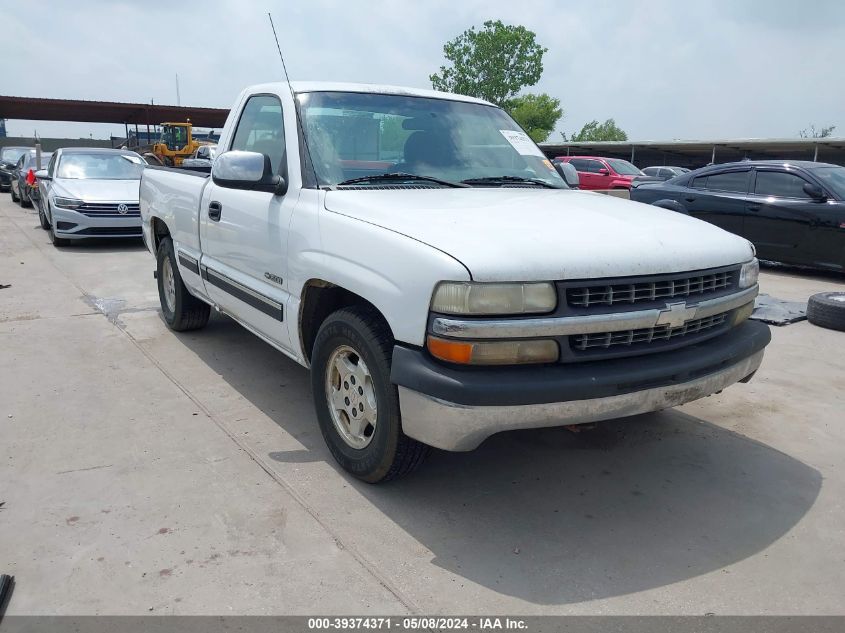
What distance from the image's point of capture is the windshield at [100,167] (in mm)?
11156

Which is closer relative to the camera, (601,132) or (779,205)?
(779,205)

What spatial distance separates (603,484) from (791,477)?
99cm

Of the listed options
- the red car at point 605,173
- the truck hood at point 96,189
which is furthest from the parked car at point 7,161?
the red car at point 605,173

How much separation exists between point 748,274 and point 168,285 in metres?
4.58

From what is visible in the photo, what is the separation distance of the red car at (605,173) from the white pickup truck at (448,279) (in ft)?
61.0

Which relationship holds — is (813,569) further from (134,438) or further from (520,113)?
(520,113)

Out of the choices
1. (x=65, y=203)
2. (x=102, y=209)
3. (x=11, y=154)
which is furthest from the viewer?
(x=11, y=154)

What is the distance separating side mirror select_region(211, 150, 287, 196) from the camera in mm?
3637

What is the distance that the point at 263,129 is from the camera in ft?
14.1

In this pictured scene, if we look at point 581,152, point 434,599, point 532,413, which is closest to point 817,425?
point 532,413

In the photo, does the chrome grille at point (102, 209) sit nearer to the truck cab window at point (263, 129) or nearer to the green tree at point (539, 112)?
the truck cab window at point (263, 129)

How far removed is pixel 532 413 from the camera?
8.75 ft

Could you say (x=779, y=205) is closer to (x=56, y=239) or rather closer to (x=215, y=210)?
(x=215, y=210)

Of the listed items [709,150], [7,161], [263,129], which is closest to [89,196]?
[263,129]
